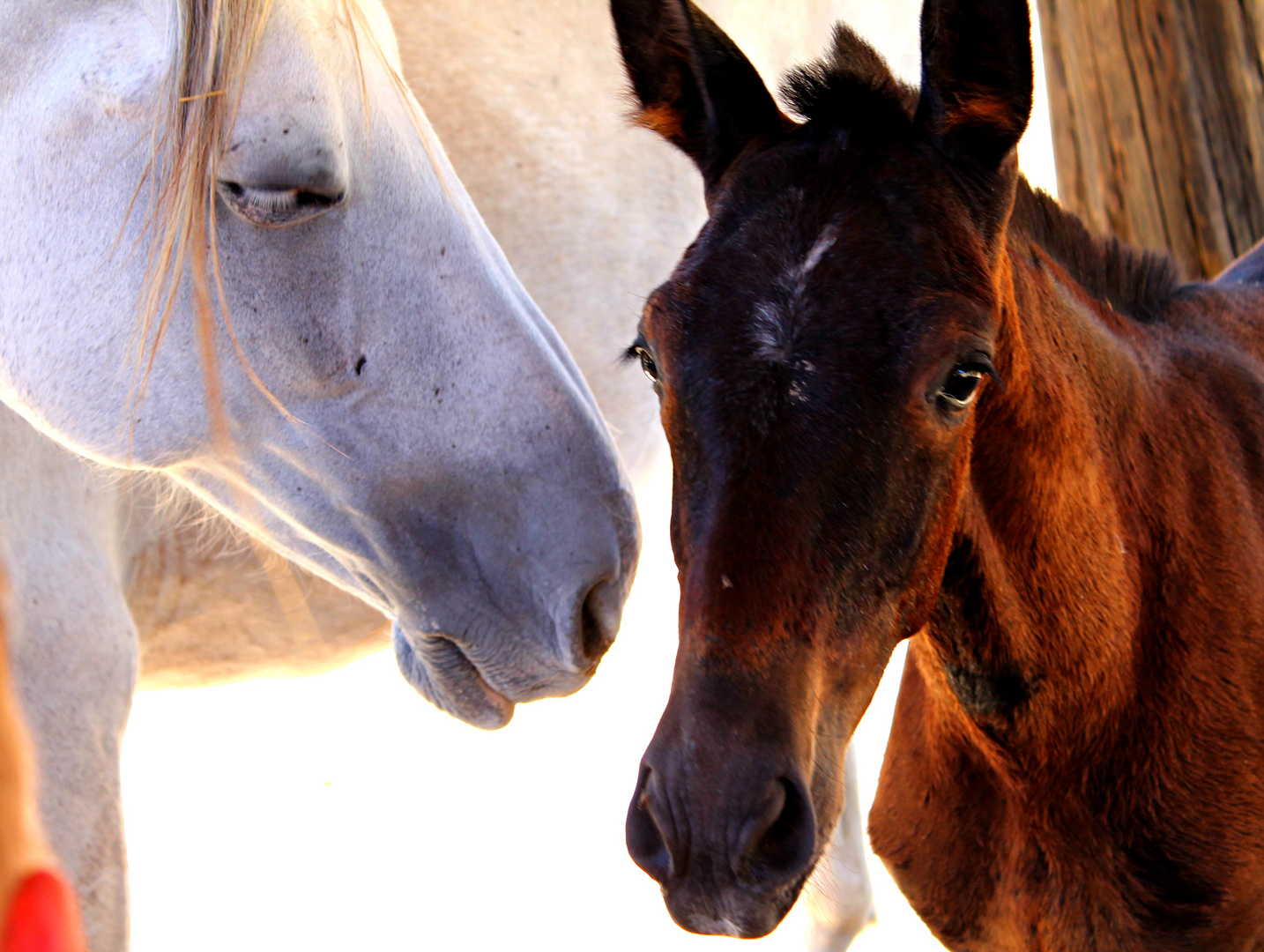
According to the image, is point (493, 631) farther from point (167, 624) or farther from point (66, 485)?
point (167, 624)

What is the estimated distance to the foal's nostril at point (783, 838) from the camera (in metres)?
1.05

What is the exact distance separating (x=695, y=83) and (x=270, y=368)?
2.33ft

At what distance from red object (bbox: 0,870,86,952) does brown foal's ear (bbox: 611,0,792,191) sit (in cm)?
131

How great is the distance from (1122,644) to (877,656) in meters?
0.45

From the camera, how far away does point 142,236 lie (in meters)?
1.32

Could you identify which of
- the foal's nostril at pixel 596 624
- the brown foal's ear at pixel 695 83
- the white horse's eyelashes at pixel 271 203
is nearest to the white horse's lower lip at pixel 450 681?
the foal's nostril at pixel 596 624

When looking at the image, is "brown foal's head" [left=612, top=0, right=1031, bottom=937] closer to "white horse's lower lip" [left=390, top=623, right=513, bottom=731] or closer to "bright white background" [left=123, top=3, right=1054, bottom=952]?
"white horse's lower lip" [left=390, top=623, right=513, bottom=731]

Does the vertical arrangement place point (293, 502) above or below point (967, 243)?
below

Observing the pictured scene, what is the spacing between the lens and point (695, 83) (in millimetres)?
1541

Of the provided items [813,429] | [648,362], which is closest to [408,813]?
[648,362]

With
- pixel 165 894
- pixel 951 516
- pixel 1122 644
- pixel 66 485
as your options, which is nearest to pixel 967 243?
pixel 951 516

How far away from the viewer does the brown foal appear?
3.66 feet

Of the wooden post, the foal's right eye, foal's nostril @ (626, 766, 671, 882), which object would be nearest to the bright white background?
the wooden post

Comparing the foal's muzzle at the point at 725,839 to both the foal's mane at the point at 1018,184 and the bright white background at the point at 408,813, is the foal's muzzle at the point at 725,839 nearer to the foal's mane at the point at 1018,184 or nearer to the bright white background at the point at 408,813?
the foal's mane at the point at 1018,184
